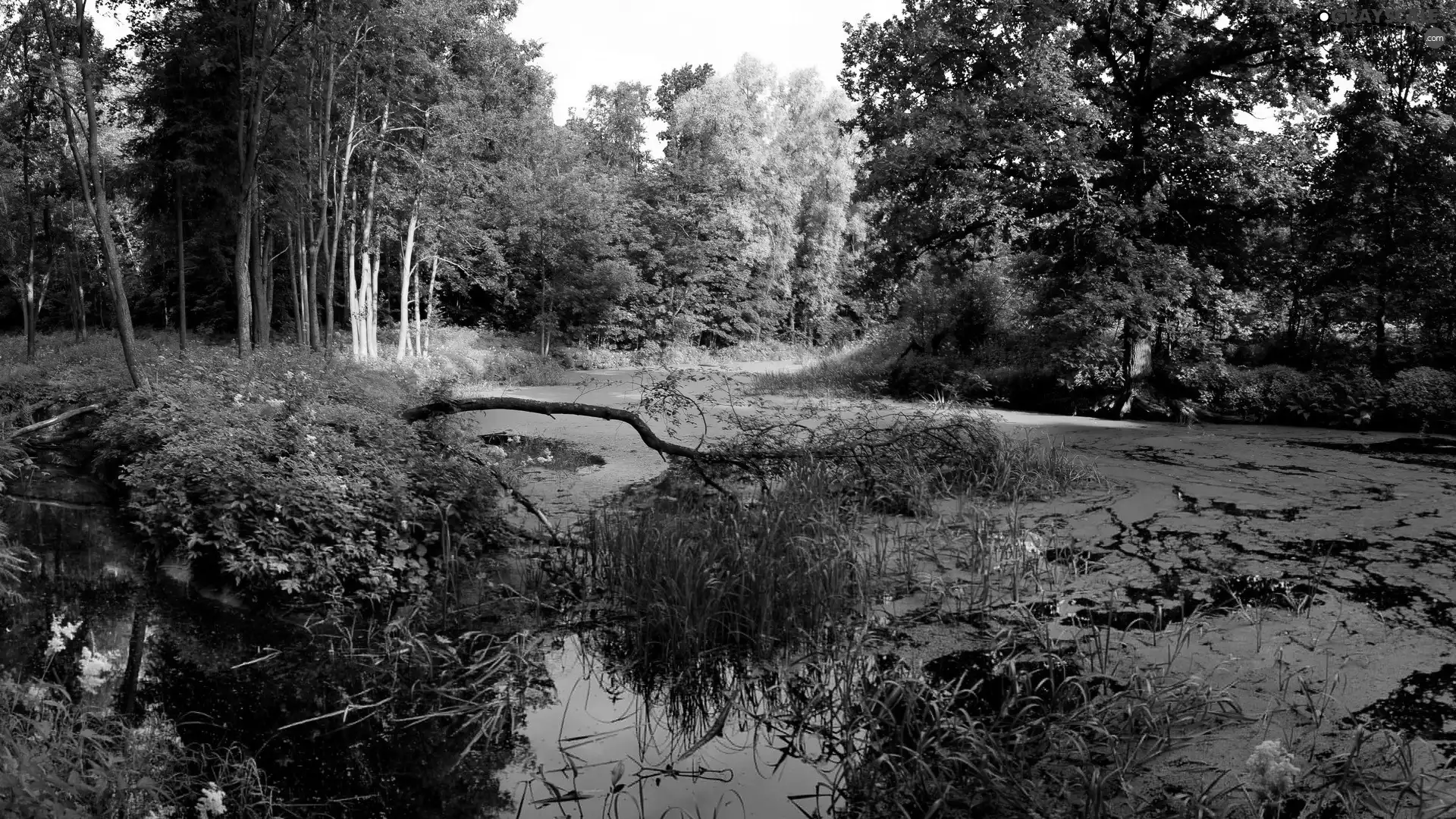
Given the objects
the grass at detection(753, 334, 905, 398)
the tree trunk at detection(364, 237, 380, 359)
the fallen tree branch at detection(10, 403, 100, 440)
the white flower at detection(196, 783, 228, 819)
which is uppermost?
the tree trunk at detection(364, 237, 380, 359)

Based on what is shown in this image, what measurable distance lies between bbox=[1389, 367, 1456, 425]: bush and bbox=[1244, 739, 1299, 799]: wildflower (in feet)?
42.0

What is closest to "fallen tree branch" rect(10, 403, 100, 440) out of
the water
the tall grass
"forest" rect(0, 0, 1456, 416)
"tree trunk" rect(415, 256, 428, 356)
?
"forest" rect(0, 0, 1456, 416)

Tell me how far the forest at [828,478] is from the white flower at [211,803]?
0.03 meters

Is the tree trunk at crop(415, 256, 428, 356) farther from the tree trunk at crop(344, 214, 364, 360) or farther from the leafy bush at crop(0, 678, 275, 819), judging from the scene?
the leafy bush at crop(0, 678, 275, 819)

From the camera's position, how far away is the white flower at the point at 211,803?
2451mm

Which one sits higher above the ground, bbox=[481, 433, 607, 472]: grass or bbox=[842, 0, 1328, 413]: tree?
bbox=[842, 0, 1328, 413]: tree

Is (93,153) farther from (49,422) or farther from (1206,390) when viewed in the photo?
(1206,390)

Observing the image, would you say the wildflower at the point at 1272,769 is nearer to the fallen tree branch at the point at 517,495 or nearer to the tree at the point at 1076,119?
the fallen tree branch at the point at 517,495

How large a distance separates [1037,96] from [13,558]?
43.9 feet

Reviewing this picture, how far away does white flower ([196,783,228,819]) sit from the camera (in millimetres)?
2451

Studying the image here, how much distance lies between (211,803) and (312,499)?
2958 millimetres

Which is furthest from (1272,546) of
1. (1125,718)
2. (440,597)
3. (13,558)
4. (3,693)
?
(13,558)

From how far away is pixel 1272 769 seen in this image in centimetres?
238

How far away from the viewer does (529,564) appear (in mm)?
5430
